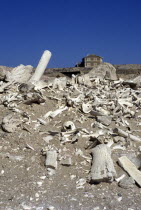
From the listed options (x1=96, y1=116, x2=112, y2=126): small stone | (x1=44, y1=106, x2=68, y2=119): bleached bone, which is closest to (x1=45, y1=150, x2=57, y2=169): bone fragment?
(x1=44, y1=106, x2=68, y2=119): bleached bone

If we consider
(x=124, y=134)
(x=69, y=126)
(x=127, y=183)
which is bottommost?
(x=127, y=183)

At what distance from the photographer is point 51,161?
4.47 m

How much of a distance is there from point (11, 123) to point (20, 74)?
2314 millimetres

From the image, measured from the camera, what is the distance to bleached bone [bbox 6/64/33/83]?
713 centimetres

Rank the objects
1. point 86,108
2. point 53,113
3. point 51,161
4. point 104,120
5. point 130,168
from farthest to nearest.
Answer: point 86,108 → point 53,113 → point 104,120 → point 51,161 → point 130,168

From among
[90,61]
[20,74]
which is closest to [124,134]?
[20,74]

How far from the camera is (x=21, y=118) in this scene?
5.51m

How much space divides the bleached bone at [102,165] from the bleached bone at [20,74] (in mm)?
3158

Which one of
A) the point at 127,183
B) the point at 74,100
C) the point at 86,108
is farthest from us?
the point at 74,100

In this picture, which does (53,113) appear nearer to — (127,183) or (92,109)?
(92,109)

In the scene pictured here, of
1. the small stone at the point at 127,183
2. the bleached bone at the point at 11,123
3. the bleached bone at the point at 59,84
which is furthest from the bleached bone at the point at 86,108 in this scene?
the small stone at the point at 127,183

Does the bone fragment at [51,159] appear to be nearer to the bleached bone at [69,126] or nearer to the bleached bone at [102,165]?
the bleached bone at [102,165]

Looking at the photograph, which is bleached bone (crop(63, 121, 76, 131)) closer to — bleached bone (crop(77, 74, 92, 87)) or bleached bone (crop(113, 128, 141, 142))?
bleached bone (crop(113, 128, 141, 142))

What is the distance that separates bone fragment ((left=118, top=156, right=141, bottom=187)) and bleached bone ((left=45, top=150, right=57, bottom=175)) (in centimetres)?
94
